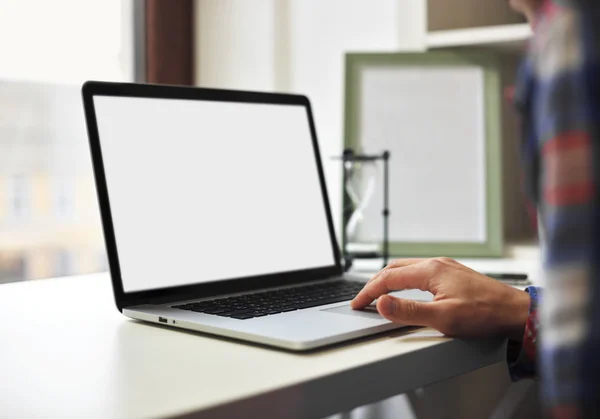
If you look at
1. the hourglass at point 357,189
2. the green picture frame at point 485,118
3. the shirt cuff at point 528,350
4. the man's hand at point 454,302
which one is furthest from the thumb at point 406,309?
the green picture frame at point 485,118

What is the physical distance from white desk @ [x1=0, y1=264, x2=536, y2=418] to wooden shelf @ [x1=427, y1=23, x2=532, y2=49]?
982 mm

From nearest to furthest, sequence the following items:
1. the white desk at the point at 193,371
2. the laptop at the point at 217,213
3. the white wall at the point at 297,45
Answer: the white desk at the point at 193,371 < the laptop at the point at 217,213 < the white wall at the point at 297,45

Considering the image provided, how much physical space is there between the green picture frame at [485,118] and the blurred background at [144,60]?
0.05 meters

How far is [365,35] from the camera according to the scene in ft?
6.36

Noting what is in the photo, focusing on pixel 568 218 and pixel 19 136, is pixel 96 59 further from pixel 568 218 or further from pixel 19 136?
pixel 568 218

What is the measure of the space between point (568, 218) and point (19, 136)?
1.55 metres

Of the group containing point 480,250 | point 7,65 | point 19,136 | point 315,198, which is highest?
point 7,65

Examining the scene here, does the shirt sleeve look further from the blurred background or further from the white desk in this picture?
the blurred background

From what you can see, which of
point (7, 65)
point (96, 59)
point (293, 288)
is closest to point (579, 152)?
point (293, 288)

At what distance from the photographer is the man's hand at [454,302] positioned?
772mm

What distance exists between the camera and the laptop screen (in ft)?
3.18

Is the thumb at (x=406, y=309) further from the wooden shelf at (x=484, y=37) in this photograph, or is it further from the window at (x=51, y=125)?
the window at (x=51, y=125)

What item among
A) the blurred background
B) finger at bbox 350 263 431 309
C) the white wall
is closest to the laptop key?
finger at bbox 350 263 431 309

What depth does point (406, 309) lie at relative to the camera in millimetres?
773
